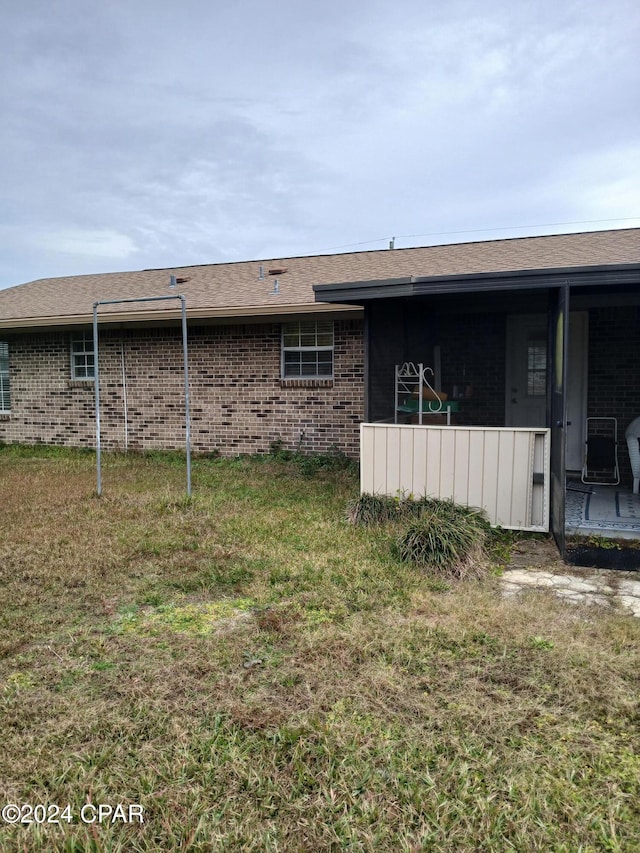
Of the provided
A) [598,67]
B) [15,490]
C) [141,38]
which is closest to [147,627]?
[15,490]

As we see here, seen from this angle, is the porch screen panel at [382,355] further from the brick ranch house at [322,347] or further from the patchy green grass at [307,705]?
the patchy green grass at [307,705]

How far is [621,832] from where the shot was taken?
2150 mm

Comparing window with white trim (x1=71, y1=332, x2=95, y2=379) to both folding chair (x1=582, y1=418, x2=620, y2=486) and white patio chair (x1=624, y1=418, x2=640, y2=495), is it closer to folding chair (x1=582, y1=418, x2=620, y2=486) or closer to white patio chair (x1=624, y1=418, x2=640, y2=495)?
folding chair (x1=582, y1=418, x2=620, y2=486)

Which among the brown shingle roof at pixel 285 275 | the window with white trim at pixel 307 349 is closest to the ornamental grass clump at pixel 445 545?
the brown shingle roof at pixel 285 275

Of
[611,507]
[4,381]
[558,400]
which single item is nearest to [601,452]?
[611,507]

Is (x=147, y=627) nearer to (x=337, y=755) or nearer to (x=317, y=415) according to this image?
(x=337, y=755)

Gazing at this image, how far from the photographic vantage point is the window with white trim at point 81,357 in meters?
12.0

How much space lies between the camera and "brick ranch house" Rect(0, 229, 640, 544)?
717cm

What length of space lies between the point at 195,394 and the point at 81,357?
2.64 m

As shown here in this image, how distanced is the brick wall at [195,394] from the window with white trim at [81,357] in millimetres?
125

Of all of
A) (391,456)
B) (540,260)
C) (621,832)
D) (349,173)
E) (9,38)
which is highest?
(349,173)

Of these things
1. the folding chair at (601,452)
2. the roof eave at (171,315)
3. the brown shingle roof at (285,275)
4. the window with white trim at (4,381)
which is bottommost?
the folding chair at (601,452)

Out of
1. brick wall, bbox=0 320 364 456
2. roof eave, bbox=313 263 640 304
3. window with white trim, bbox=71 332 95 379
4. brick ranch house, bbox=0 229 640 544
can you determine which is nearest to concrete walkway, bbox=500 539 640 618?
brick ranch house, bbox=0 229 640 544

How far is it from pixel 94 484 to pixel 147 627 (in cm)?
487
